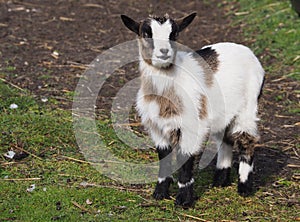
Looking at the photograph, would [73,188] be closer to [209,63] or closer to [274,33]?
[209,63]

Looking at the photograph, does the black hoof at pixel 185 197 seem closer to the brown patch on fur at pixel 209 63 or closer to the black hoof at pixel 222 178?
the black hoof at pixel 222 178

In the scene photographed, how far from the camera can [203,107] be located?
20.4ft

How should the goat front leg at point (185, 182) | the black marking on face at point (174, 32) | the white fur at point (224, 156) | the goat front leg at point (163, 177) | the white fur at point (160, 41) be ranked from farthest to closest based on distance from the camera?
1. the white fur at point (224, 156)
2. the goat front leg at point (163, 177)
3. the goat front leg at point (185, 182)
4. the black marking on face at point (174, 32)
5. the white fur at point (160, 41)

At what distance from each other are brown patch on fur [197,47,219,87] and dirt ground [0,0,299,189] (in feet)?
5.09

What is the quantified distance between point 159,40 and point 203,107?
2.79ft

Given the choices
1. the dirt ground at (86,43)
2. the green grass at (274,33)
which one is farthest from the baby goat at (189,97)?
the green grass at (274,33)

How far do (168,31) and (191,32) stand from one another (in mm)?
5900

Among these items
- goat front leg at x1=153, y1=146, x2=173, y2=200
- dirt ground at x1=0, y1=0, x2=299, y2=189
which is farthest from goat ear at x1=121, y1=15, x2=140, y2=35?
dirt ground at x1=0, y1=0, x2=299, y2=189

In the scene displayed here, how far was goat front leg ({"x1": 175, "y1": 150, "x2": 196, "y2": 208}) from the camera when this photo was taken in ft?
20.4

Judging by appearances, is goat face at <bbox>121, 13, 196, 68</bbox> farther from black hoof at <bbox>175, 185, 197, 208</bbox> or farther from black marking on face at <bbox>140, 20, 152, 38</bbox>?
black hoof at <bbox>175, 185, 197, 208</bbox>

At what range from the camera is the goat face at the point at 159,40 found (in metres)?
5.83

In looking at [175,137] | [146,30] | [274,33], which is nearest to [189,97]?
[175,137]

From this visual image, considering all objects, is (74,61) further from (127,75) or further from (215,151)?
(215,151)

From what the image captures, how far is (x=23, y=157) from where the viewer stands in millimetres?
7141
